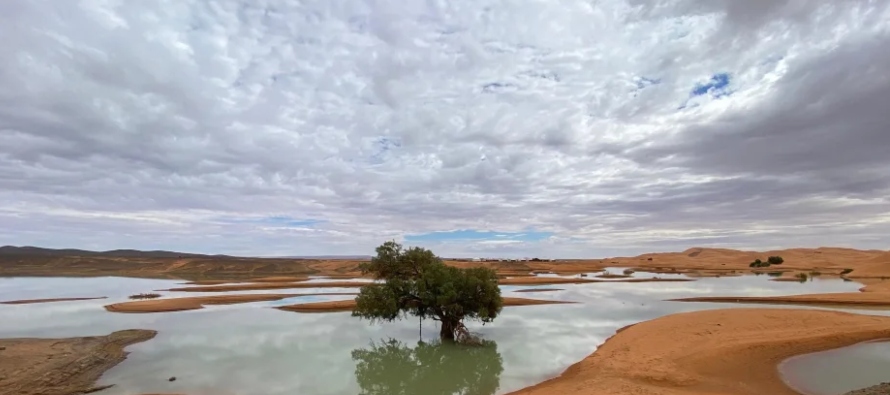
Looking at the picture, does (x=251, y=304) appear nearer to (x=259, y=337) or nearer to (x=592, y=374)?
(x=259, y=337)

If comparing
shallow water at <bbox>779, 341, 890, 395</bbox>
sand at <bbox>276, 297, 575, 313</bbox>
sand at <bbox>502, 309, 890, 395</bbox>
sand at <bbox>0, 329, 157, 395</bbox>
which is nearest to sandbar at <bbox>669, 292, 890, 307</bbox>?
sand at <bbox>502, 309, 890, 395</bbox>

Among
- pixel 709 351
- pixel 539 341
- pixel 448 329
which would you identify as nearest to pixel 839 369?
pixel 709 351

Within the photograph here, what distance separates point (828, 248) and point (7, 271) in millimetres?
226587

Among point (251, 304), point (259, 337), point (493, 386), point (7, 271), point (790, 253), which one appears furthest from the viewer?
point (790, 253)

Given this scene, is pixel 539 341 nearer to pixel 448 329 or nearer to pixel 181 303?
pixel 448 329

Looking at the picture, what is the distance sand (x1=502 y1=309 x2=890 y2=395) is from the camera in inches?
614

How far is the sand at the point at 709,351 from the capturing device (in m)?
15.6

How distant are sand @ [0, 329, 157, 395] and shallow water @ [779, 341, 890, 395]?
79.9 ft

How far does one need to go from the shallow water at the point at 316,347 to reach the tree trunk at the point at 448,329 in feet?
4.86

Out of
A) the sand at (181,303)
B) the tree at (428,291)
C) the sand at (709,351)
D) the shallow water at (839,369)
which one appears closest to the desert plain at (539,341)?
the sand at (709,351)

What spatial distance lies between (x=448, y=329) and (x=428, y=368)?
4.93m

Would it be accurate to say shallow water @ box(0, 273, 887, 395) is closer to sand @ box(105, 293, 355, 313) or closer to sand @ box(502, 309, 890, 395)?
sand @ box(502, 309, 890, 395)

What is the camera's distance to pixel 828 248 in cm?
16350

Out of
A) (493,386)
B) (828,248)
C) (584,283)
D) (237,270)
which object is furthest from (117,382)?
(828,248)
